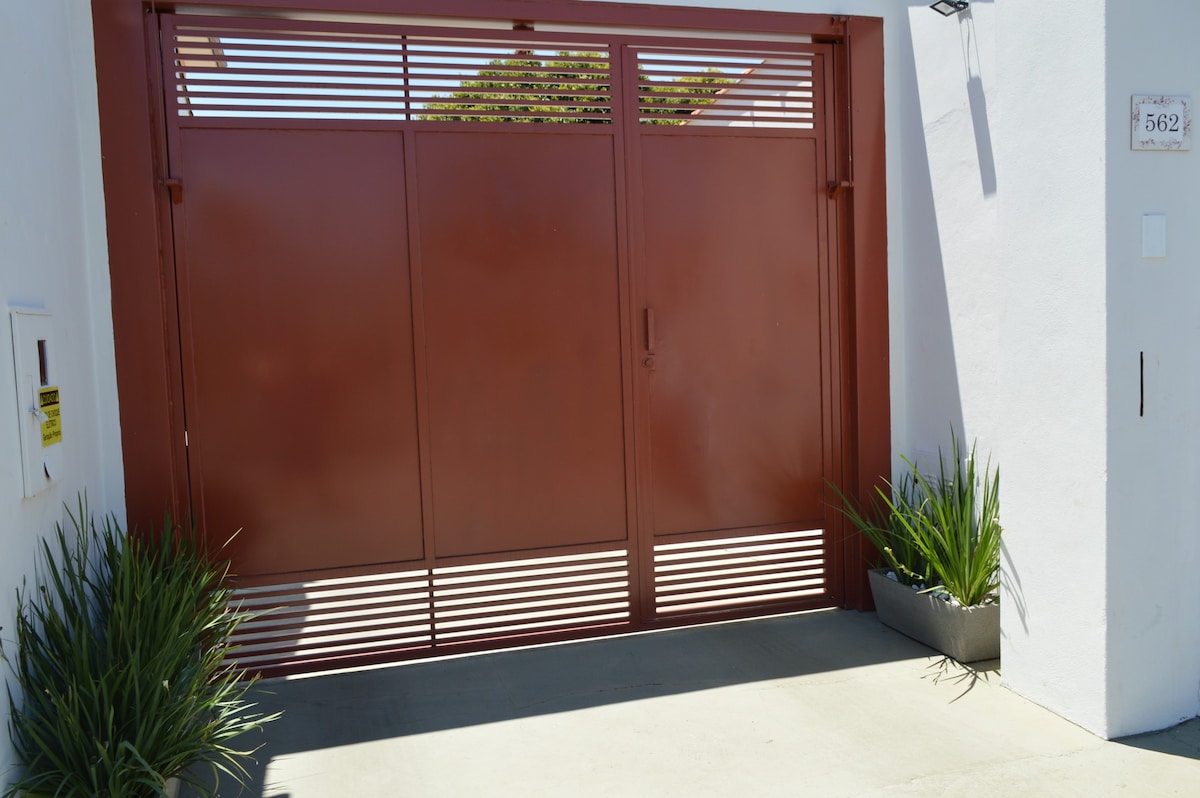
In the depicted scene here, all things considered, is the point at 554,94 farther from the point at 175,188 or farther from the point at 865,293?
the point at 865,293

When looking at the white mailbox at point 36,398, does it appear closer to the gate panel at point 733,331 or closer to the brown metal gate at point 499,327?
the brown metal gate at point 499,327

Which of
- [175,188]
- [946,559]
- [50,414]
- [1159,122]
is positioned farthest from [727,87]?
[50,414]

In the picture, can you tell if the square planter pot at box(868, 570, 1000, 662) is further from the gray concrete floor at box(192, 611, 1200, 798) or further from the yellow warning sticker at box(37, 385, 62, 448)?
the yellow warning sticker at box(37, 385, 62, 448)

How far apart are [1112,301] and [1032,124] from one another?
2.35 ft

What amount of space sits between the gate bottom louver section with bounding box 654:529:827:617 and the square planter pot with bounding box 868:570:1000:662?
0.41 m

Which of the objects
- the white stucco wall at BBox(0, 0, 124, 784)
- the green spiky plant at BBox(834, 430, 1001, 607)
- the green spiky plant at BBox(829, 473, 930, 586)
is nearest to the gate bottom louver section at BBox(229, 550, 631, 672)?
the white stucco wall at BBox(0, 0, 124, 784)

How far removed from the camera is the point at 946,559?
3.87 meters

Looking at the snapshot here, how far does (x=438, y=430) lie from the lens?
13.2 ft

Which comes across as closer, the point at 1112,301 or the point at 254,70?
the point at 1112,301

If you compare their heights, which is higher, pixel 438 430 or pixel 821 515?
pixel 438 430

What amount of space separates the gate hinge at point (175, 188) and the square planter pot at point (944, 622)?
348 cm

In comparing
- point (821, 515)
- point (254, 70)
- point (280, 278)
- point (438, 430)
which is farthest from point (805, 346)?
point (254, 70)

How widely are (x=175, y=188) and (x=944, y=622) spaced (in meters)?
3.62

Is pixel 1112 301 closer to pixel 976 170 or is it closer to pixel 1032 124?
pixel 1032 124
